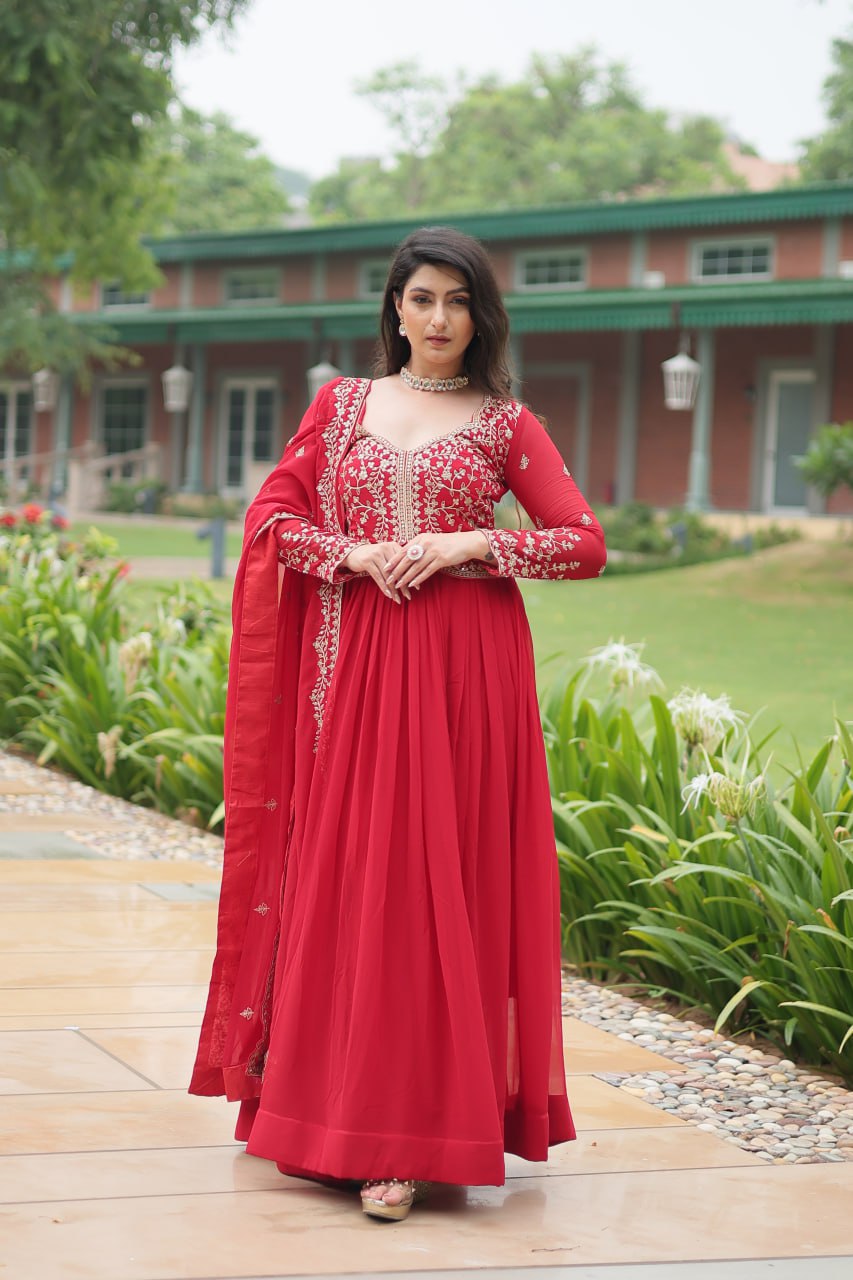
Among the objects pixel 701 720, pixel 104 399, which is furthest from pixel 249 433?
pixel 701 720

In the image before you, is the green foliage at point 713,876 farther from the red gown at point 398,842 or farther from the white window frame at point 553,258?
the white window frame at point 553,258

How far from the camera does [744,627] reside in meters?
14.2

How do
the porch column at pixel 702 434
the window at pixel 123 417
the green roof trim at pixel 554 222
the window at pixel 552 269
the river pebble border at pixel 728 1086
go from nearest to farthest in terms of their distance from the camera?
the river pebble border at pixel 728 1086 → the porch column at pixel 702 434 → the green roof trim at pixel 554 222 → the window at pixel 552 269 → the window at pixel 123 417

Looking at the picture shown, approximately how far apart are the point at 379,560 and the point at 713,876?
5.75ft

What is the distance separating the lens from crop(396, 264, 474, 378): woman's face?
296 cm

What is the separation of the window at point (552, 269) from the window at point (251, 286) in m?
5.45

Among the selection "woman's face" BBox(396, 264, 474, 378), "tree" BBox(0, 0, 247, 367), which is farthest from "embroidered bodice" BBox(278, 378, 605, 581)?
"tree" BBox(0, 0, 247, 367)

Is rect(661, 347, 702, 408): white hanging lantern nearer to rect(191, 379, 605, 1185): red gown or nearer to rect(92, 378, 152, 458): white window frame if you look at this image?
rect(92, 378, 152, 458): white window frame

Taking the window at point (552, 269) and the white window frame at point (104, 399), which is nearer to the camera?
the window at point (552, 269)

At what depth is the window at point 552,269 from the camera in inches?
1048

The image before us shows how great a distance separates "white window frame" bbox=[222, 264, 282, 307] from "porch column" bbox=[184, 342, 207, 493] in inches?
56.8

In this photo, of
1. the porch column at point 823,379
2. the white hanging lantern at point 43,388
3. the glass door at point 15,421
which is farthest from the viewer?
the glass door at point 15,421

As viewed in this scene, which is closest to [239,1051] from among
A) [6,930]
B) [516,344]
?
[6,930]

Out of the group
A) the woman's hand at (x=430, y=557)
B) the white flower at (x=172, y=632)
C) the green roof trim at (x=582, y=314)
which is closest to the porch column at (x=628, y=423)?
the green roof trim at (x=582, y=314)
